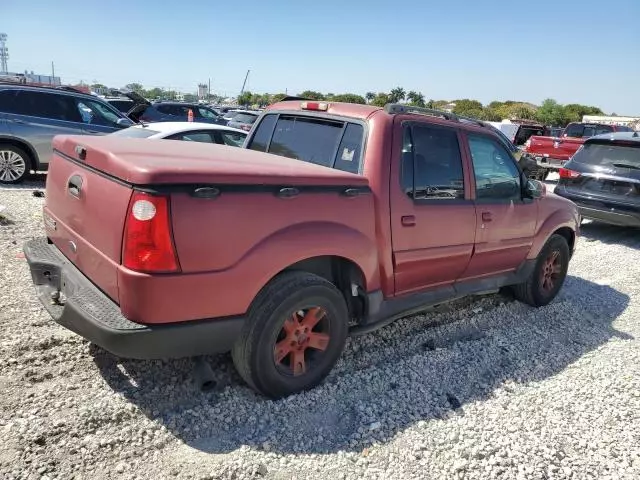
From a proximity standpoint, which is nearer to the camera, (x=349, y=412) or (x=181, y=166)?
(x=181, y=166)

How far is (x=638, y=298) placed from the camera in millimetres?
5715

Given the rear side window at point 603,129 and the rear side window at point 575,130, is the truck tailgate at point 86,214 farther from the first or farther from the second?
the rear side window at point 603,129

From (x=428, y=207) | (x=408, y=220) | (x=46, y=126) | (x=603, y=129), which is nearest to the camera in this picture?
(x=408, y=220)

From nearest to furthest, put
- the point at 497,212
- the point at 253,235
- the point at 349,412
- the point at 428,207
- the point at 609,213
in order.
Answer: the point at 253,235 < the point at 349,412 < the point at 428,207 < the point at 497,212 < the point at 609,213

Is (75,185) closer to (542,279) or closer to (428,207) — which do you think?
(428,207)

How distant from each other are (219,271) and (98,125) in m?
8.39

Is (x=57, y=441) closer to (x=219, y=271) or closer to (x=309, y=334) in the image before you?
(x=219, y=271)

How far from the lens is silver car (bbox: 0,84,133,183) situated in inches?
337

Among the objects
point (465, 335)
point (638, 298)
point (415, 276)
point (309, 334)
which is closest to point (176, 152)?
point (309, 334)

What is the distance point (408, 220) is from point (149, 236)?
1.81 metres

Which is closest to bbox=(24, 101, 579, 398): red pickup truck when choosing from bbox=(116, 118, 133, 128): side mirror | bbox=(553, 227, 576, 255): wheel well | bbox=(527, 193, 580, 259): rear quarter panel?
bbox=(527, 193, 580, 259): rear quarter panel

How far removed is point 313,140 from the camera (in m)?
3.75

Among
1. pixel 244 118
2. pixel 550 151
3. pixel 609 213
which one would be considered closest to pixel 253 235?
pixel 609 213

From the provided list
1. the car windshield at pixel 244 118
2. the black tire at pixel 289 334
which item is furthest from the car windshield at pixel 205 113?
the black tire at pixel 289 334
